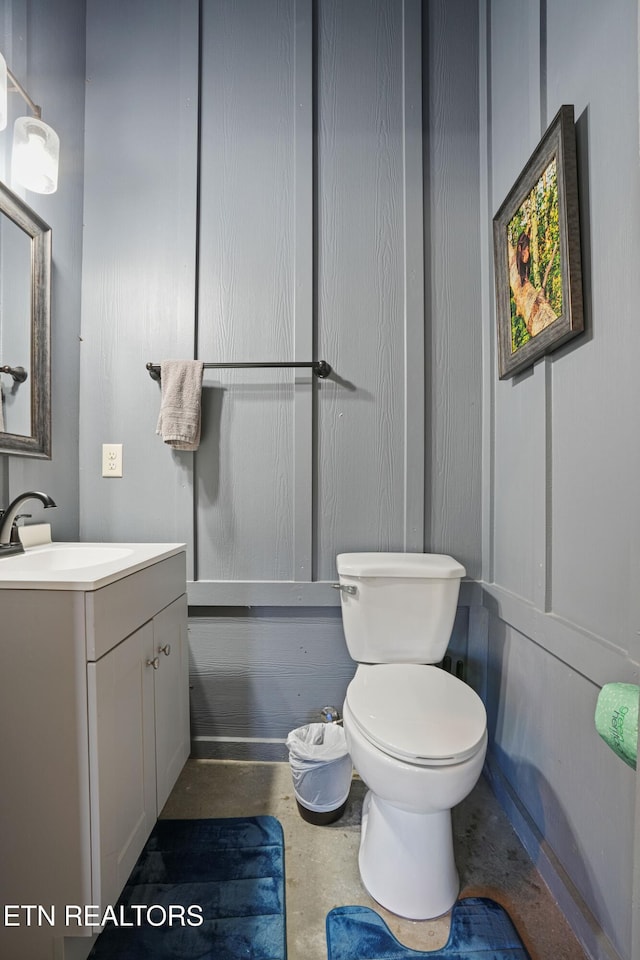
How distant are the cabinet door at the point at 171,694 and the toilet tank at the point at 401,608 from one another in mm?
539

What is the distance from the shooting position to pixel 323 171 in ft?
4.66

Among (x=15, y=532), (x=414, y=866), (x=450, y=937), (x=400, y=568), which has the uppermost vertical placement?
(x=15, y=532)

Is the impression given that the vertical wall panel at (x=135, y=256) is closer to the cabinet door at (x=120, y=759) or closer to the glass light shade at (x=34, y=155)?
the glass light shade at (x=34, y=155)

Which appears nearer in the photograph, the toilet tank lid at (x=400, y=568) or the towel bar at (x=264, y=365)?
the toilet tank lid at (x=400, y=568)

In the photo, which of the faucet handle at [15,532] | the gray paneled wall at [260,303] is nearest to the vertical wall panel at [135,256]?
the gray paneled wall at [260,303]

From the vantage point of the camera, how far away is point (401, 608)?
1237 millimetres

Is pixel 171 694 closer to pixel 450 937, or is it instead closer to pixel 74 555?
pixel 74 555

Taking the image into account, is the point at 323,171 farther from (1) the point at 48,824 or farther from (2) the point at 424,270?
(1) the point at 48,824

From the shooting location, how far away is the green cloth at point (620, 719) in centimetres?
58

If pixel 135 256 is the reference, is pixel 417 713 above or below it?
below

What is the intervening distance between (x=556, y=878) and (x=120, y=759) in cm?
108

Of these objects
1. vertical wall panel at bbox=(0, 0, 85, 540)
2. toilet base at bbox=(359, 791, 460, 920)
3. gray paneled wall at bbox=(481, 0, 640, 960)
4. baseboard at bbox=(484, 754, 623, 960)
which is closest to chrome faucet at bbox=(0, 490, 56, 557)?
vertical wall panel at bbox=(0, 0, 85, 540)

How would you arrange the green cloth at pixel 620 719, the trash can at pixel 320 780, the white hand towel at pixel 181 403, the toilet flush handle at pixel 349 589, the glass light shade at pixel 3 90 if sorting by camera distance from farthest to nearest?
1. the white hand towel at pixel 181 403
2. the toilet flush handle at pixel 349 589
3. the trash can at pixel 320 780
4. the glass light shade at pixel 3 90
5. the green cloth at pixel 620 719

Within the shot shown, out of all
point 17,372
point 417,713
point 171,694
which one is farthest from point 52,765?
Result: point 17,372
